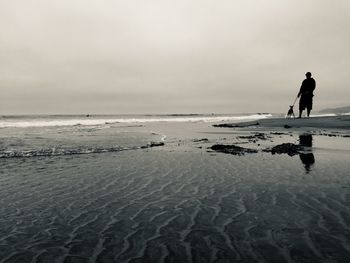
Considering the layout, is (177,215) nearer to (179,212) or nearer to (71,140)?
(179,212)

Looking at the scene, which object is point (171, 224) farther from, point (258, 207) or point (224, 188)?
point (224, 188)

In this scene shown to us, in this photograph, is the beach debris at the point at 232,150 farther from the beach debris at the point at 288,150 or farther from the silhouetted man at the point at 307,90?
the silhouetted man at the point at 307,90

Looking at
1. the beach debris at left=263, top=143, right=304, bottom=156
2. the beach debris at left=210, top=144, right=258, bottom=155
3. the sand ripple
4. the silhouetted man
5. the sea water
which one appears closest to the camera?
the sand ripple

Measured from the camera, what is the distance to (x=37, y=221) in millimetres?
4719

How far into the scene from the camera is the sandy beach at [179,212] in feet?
11.8

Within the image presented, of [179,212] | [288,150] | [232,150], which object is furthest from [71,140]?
[179,212]

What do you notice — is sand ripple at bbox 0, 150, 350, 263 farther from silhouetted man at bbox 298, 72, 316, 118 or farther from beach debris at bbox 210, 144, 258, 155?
silhouetted man at bbox 298, 72, 316, 118

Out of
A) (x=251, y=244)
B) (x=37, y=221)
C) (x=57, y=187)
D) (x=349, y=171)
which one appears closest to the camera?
(x=251, y=244)

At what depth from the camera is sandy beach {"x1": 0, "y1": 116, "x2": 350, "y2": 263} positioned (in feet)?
11.8

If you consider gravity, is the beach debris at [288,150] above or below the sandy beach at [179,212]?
above

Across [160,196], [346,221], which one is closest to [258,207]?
[346,221]

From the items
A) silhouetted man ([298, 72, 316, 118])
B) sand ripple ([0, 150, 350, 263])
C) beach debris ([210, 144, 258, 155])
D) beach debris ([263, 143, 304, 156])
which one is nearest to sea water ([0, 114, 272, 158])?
beach debris ([210, 144, 258, 155])

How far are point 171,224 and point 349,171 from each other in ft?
17.4

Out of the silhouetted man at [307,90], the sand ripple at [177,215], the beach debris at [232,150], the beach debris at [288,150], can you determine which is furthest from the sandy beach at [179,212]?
the silhouetted man at [307,90]
